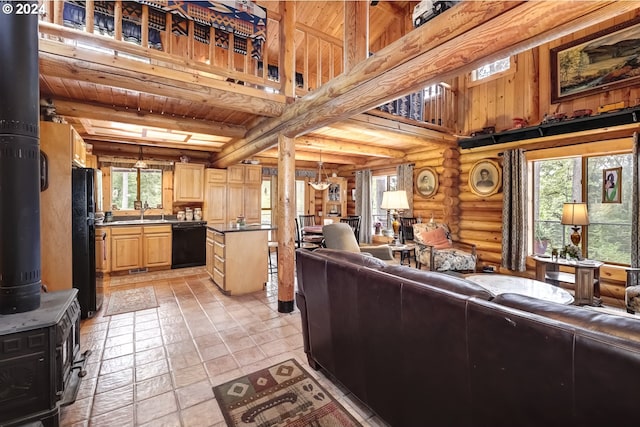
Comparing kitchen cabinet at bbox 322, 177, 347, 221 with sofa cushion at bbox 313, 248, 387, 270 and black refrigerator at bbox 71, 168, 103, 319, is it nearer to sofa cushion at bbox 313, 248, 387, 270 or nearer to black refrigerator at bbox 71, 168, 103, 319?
black refrigerator at bbox 71, 168, 103, 319

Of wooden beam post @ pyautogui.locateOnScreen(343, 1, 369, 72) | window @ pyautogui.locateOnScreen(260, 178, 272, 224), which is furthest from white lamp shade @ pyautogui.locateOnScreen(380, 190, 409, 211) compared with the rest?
window @ pyautogui.locateOnScreen(260, 178, 272, 224)

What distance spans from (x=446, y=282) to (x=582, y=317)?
0.45 m

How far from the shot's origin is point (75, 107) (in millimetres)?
3332

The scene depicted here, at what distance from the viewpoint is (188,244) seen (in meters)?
5.64

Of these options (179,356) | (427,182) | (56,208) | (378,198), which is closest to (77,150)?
(56,208)

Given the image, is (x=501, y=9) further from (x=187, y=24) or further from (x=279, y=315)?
(x=279, y=315)

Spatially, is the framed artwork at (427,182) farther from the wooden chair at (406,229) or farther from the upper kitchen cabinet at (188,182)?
the upper kitchen cabinet at (188,182)

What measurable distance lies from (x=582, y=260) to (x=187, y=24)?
18.2 ft

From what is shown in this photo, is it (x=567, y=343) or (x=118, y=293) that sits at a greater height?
(x=567, y=343)

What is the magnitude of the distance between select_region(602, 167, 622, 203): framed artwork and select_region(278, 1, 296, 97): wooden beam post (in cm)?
449

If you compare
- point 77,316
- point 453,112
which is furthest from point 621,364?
point 453,112

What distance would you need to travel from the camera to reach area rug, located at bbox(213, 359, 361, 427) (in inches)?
67.1

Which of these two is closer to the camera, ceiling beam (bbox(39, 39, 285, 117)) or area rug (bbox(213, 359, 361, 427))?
area rug (bbox(213, 359, 361, 427))

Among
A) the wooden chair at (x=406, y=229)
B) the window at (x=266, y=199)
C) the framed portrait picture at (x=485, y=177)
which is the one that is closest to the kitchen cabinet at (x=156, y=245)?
the window at (x=266, y=199)
